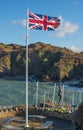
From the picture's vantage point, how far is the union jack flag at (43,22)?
33.4 metres

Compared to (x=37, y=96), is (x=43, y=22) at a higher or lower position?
higher

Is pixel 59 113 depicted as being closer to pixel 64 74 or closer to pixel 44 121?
pixel 44 121

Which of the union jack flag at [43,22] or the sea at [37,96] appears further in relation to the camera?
the sea at [37,96]

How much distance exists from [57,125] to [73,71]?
531 feet

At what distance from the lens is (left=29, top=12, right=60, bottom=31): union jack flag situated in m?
33.4

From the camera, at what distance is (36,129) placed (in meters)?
33.9

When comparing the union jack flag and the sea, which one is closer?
the union jack flag

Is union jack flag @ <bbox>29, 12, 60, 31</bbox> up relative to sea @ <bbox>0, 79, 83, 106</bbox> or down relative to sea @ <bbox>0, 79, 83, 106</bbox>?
up

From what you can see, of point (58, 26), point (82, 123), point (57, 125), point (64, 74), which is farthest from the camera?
point (64, 74)

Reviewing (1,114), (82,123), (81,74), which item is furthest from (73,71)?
(82,123)

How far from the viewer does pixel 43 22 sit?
33625 millimetres

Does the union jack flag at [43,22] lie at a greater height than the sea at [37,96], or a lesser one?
greater

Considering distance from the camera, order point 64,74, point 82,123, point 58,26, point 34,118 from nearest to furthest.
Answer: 1. point 82,123
2. point 58,26
3. point 34,118
4. point 64,74

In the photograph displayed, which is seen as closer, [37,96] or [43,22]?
[43,22]
